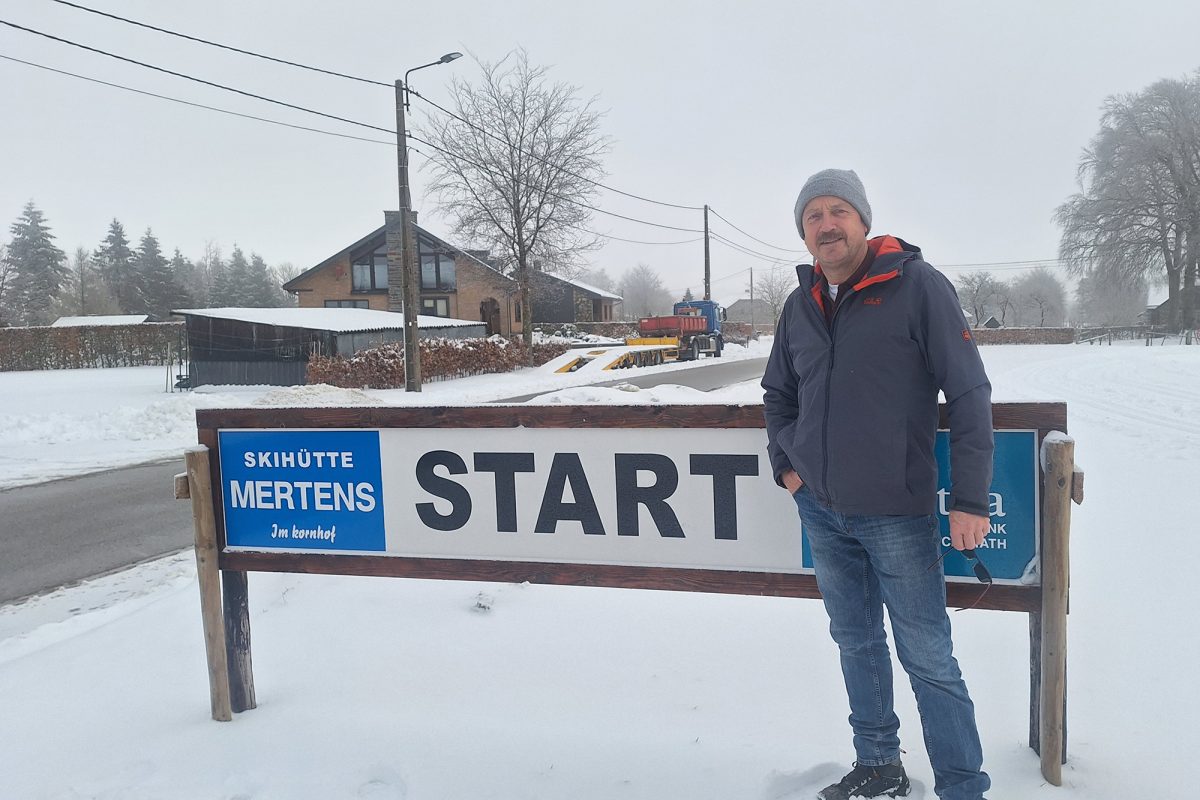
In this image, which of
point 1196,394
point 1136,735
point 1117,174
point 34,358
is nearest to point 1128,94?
point 1117,174

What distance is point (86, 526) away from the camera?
7.51 metres

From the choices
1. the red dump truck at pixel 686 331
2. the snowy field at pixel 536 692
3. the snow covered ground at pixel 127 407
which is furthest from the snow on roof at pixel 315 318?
the snowy field at pixel 536 692

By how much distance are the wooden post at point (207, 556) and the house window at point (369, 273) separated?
141ft

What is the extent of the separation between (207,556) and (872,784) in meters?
2.83

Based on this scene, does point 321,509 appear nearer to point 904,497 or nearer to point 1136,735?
point 904,497

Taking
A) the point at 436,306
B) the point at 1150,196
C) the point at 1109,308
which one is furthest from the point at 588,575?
the point at 1109,308

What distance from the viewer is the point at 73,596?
5.43 m

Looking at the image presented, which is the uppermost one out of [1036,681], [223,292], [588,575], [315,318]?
[223,292]

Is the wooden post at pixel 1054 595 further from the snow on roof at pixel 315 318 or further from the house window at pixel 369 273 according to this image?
the house window at pixel 369 273

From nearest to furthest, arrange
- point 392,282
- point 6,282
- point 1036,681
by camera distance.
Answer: point 1036,681
point 392,282
point 6,282

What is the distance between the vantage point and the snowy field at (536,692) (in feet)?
9.36

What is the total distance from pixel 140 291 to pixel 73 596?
76729 millimetres

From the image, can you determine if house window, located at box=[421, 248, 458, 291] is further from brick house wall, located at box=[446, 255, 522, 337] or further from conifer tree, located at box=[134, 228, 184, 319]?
conifer tree, located at box=[134, 228, 184, 319]

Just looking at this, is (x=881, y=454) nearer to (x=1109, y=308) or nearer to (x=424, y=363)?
(x=424, y=363)
